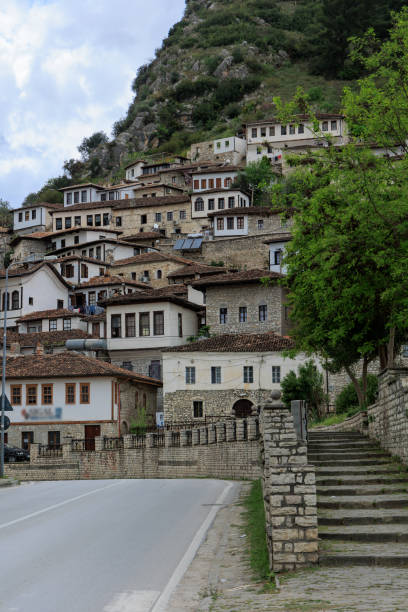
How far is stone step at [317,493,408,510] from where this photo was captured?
13.3 meters

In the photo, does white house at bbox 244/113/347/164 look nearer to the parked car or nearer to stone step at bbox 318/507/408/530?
the parked car

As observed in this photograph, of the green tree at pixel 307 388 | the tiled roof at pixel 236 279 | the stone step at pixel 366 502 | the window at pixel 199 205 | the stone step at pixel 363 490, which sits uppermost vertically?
the window at pixel 199 205

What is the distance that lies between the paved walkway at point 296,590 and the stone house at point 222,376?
138 feet

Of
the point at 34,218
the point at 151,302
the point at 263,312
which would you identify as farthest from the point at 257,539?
the point at 34,218

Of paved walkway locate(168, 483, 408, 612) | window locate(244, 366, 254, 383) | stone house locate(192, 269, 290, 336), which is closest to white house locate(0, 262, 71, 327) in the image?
stone house locate(192, 269, 290, 336)

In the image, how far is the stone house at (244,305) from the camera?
201ft

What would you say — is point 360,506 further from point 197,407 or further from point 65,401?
point 197,407

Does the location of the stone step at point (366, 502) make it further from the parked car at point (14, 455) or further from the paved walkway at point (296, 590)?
the parked car at point (14, 455)

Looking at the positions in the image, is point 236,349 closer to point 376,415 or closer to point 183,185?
point 376,415

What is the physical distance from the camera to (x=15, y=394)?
53.2 meters

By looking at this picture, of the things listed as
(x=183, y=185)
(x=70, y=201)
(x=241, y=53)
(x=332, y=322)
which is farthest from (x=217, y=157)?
(x=332, y=322)

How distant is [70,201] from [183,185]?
17.2 m

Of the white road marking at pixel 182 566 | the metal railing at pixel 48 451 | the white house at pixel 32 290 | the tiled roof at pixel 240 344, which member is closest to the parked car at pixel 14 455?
the metal railing at pixel 48 451

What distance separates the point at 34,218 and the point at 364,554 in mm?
101673
